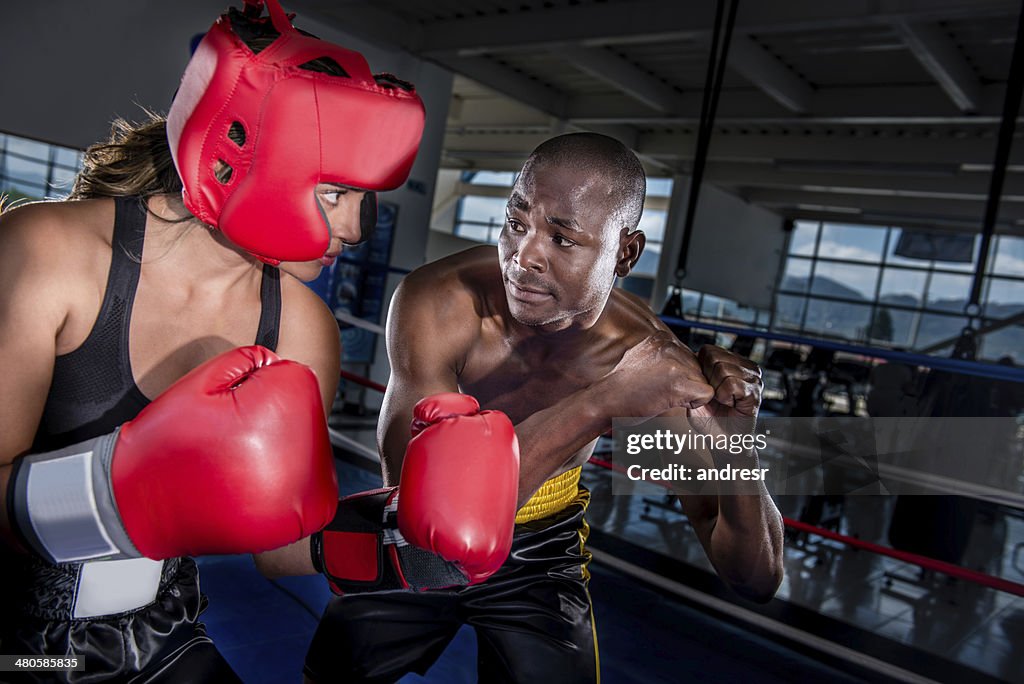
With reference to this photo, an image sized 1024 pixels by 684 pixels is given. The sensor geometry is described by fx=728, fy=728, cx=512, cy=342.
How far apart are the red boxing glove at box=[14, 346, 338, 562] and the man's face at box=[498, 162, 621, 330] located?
433 millimetres

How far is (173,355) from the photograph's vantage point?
1.13 m

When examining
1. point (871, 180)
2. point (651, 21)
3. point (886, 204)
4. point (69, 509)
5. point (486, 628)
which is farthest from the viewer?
point (886, 204)

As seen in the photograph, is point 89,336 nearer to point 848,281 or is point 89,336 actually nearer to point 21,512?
point 21,512

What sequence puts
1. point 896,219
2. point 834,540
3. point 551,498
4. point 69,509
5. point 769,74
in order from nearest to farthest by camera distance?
point 69,509, point 551,498, point 834,540, point 769,74, point 896,219

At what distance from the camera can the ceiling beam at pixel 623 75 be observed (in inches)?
287

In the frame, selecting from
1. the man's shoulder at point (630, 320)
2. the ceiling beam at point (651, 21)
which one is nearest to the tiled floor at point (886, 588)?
the man's shoulder at point (630, 320)

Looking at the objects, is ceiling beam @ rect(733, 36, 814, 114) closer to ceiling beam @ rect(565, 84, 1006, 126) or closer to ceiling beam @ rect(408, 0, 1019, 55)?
ceiling beam @ rect(565, 84, 1006, 126)

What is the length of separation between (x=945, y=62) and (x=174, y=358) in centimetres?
680

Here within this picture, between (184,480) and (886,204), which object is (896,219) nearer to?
(886,204)

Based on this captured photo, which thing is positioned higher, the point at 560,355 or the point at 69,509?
the point at 560,355

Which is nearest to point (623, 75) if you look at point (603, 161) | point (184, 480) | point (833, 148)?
point (833, 148)

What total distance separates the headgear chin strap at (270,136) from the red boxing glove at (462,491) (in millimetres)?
331

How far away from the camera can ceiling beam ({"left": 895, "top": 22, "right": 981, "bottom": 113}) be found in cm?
557

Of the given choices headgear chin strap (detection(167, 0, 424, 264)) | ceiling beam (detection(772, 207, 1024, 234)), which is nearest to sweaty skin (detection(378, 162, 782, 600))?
headgear chin strap (detection(167, 0, 424, 264))
